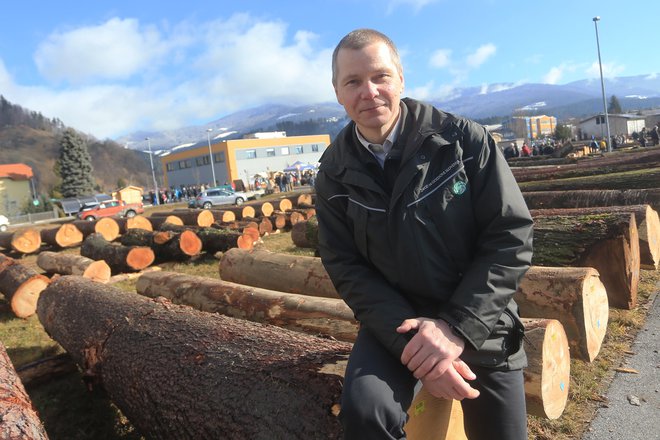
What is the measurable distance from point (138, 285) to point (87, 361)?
245 centimetres

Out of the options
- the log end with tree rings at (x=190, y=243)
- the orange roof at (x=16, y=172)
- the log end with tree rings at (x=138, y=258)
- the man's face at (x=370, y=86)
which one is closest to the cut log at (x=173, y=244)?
the log end with tree rings at (x=190, y=243)

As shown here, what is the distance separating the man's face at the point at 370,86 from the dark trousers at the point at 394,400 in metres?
0.93

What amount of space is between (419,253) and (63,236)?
15236 mm

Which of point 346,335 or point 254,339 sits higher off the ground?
point 254,339

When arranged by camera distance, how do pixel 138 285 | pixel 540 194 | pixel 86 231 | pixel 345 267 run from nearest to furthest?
pixel 345 267 < pixel 138 285 < pixel 540 194 < pixel 86 231

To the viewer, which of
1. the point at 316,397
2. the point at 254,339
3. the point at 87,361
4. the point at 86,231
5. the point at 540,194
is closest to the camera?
the point at 316,397

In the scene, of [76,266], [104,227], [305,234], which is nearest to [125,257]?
[76,266]

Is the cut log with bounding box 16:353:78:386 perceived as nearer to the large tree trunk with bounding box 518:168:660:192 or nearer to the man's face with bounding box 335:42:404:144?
the man's face with bounding box 335:42:404:144

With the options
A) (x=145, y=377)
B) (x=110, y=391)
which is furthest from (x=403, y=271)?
(x=110, y=391)

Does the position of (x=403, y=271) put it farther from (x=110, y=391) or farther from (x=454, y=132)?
(x=110, y=391)

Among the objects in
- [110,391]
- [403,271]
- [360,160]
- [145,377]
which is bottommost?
[110,391]

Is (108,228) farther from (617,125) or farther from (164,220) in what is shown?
(617,125)

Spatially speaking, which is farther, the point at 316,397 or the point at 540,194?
the point at 540,194

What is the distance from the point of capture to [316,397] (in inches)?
87.0
